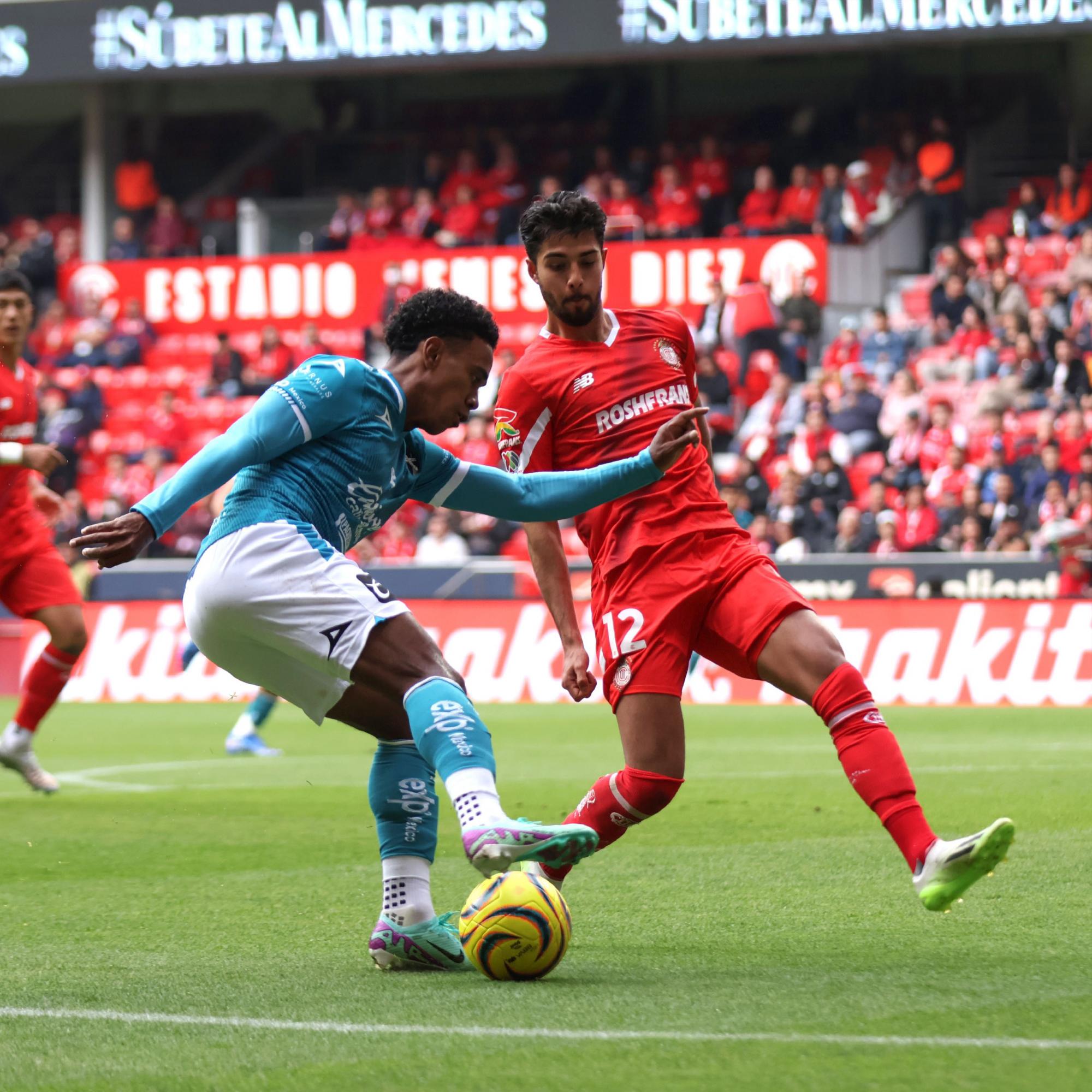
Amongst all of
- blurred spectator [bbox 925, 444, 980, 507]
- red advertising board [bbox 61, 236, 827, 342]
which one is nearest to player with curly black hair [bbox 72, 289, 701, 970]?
blurred spectator [bbox 925, 444, 980, 507]

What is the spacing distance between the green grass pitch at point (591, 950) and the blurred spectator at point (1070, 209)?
13.7 meters

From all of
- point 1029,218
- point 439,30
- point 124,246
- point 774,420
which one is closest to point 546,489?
point 774,420

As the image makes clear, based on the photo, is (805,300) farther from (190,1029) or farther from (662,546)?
(190,1029)

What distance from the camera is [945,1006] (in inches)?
175

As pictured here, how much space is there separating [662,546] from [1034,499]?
44.1 ft

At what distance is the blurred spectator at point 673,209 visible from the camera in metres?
25.8

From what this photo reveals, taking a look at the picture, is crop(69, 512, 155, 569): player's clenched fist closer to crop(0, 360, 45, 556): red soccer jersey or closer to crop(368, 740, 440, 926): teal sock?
crop(368, 740, 440, 926): teal sock

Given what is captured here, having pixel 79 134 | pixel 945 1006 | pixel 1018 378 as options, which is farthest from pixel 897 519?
pixel 79 134

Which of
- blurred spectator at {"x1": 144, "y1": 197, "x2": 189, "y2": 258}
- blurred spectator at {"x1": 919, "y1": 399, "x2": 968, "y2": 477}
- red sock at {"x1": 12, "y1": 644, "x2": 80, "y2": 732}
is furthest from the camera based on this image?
blurred spectator at {"x1": 144, "y1": 197, "x2": 189, "y2": 258}

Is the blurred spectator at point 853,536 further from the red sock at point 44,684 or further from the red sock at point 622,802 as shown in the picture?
the red sock at point 622,802

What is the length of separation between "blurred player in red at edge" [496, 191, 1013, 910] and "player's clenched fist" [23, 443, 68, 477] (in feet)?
8.21

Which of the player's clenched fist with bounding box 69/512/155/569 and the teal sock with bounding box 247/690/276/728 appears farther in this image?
the teal sock with bounding box 247/690/276/728

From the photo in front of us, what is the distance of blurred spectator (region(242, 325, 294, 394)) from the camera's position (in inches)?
1000

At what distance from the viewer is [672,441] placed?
5.33 metres
